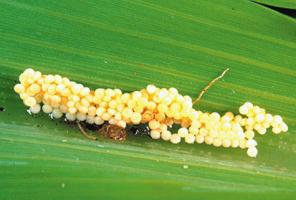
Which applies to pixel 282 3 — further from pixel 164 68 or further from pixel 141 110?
pixel 141 110

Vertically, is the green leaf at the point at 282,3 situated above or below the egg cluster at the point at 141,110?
above

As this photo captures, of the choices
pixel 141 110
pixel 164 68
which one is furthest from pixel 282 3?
pixel 141 110

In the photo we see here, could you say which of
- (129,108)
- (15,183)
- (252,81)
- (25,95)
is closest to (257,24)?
(252,81)

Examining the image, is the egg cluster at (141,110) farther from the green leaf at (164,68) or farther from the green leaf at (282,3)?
the green leaf at (282,3)

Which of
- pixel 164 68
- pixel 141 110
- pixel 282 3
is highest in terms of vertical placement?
pixel 282 3

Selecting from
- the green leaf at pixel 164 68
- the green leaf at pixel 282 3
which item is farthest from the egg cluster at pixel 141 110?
the green leaf at pixel 282 3
